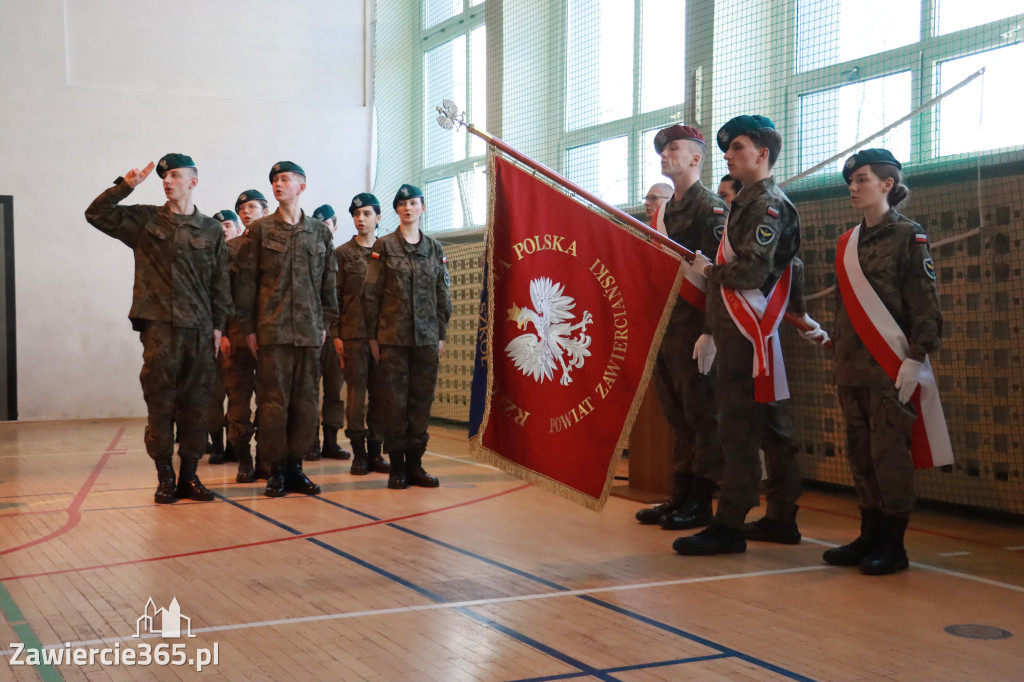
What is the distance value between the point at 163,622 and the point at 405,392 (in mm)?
2728

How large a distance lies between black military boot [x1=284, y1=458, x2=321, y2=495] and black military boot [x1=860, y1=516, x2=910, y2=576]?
288 centimetres

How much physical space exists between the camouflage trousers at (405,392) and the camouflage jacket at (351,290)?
3.17 feet

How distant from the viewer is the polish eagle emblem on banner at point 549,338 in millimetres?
3498

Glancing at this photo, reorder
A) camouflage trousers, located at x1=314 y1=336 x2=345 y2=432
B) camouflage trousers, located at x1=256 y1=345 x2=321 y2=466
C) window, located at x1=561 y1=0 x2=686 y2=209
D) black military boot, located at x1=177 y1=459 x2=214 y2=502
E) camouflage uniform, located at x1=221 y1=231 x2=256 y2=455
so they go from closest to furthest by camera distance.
→ black military boot, located at x1=177 y1=459 x2=214 y2=502
camouflage trousers, located at x1=256 y1=345 x2=321 y2=466
camouflage uniform, located at x1=221 y1=231 x2=256 y2=455
camouflage trousers, located at x1=314 y1=336 x2=345 y2=432
window, located at x1=561 y1=0 x2=686 y2=209

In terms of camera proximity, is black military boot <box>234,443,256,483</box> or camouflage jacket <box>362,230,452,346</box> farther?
black military boot <box>234,443,256,483</box>

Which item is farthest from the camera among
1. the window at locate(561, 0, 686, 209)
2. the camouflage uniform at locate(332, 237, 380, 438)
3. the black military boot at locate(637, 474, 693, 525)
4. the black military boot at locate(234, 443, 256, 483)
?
the window at locate(561, 0, 686, 209)

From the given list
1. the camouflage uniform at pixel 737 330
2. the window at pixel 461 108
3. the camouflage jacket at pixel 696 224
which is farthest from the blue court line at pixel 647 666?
the window at pixel 461 108

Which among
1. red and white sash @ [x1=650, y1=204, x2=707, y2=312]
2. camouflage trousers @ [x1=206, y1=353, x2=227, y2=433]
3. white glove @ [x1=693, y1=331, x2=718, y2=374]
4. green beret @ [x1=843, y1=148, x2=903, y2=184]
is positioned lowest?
camouflage trousers @ [x1=206, y1=353, x2=227, y2=433]

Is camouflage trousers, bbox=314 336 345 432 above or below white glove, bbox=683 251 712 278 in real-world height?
below

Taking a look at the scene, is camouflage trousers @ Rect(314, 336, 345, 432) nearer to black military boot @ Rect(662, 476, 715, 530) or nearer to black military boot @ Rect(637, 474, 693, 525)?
black military boot @ Rect(637, 474, 693, 525)

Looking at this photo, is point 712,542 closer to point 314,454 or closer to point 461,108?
point 314,454

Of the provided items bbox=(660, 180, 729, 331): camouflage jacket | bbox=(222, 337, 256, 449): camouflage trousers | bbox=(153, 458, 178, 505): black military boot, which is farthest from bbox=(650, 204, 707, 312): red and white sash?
bbox=(222, 337, 256, 449): camouflage trousers

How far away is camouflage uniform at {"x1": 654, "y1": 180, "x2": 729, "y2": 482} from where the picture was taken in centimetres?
425

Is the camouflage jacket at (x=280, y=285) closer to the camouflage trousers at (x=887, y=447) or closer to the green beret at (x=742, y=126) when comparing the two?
the green beret at (x=742, y=126)
